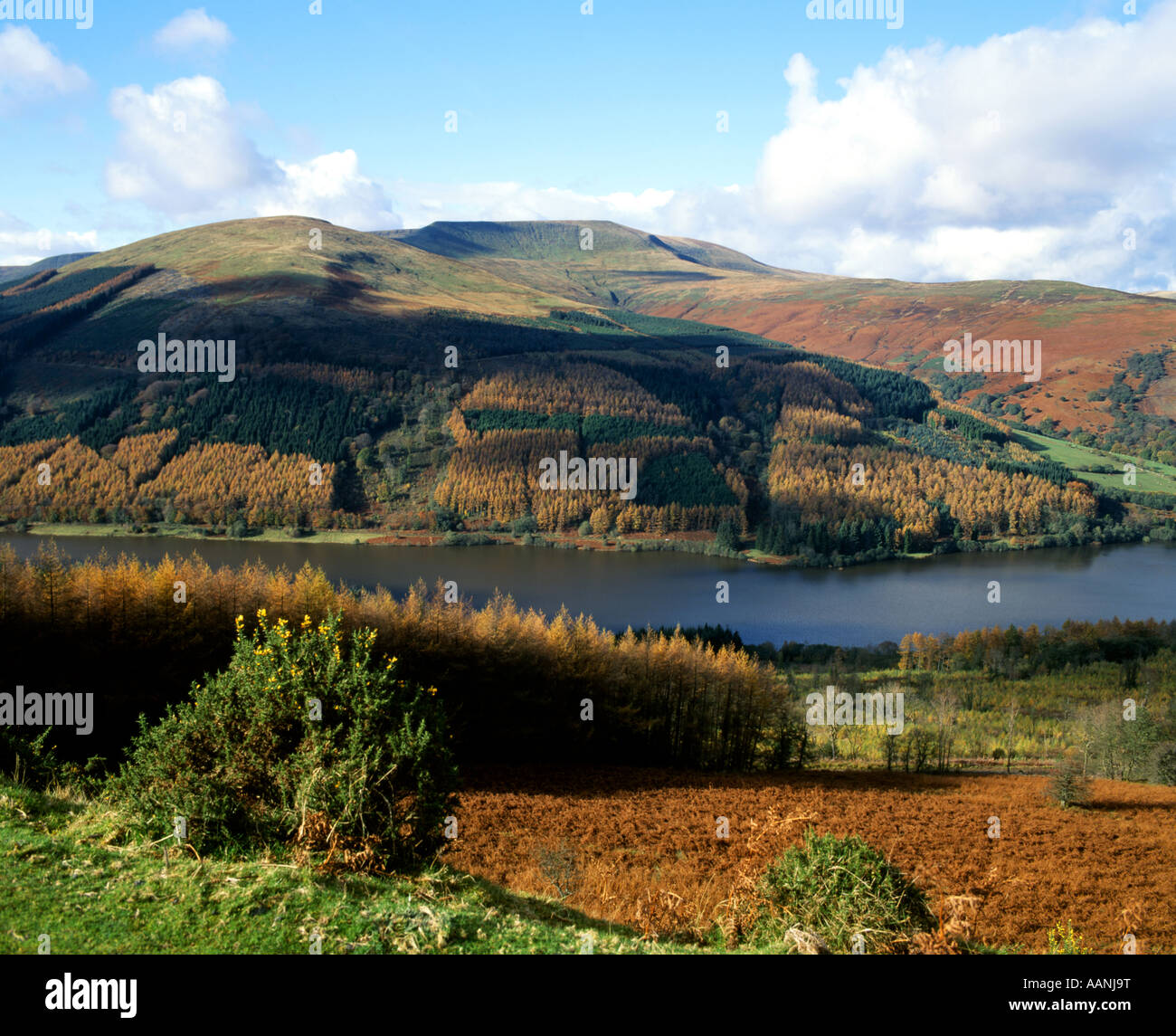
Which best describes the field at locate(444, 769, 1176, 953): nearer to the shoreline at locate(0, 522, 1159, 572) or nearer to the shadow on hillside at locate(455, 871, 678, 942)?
the shadow on hillside at locate(455, 871, 678, 942)

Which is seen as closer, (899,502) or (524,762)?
(524,762)

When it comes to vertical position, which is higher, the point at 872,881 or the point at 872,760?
the point at 872,881

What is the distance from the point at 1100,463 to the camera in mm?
132875

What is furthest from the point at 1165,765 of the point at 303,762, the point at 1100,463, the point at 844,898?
the point at 1100,463

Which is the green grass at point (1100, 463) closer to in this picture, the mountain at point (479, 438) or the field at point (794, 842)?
the mountain at point (479, 438)

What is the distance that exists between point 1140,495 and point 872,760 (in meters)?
108

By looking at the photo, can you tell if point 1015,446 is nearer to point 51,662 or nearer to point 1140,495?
point 1140,495

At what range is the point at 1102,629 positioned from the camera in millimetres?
57656

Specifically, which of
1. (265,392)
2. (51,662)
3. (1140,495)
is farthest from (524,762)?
(1140,495)

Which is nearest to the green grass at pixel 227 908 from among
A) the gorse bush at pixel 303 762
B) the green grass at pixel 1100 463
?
the gorse bush at pixel 303 762

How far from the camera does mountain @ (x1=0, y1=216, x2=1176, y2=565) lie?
95.2 metres

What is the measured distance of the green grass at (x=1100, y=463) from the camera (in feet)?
406

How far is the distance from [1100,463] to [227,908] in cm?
15534

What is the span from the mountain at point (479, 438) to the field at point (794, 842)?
220ft
